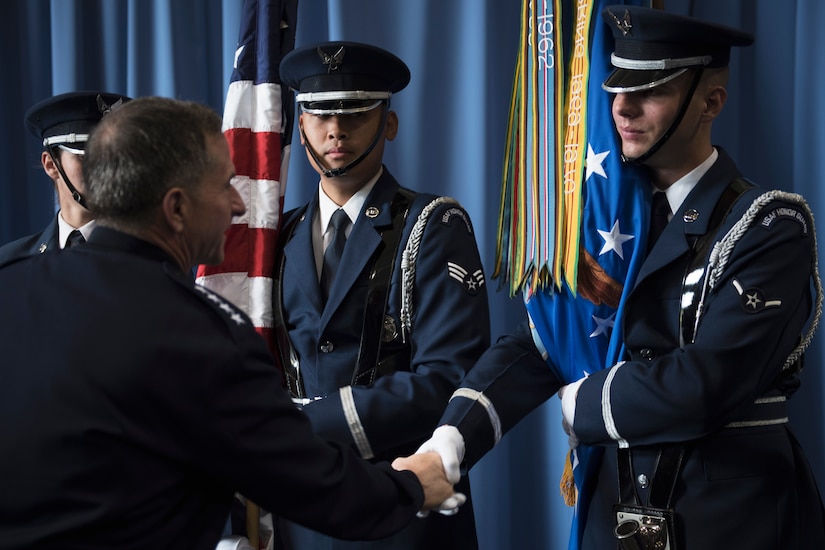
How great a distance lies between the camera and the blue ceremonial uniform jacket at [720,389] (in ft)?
6.28

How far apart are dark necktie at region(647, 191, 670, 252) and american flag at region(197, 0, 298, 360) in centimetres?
99

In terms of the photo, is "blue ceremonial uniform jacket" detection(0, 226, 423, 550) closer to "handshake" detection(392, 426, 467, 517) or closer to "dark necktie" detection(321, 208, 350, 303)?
"handshake" detection(392, 426, 467, 517)

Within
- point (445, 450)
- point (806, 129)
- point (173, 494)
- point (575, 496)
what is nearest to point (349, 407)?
point (445, 450)

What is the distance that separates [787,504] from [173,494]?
49.8 inches

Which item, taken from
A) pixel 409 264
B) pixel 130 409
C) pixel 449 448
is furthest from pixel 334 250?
pixel 130 409

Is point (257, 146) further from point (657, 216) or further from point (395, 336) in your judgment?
point (657, 216)

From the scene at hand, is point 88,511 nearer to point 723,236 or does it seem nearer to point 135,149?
point 135,149

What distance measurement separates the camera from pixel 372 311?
2.36 meters

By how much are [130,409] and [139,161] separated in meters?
0.38

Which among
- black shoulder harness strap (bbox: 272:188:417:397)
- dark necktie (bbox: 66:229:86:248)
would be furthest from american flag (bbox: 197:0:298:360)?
dark necktie (bbox: 66:229:86:248)

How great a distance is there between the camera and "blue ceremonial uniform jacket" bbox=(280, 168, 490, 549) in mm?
2223

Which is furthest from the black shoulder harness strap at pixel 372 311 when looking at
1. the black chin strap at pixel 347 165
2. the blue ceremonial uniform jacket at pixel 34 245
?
the blue ceremonial uniform jacket at pixel 34 245

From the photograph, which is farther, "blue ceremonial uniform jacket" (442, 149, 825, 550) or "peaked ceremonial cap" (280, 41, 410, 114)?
"peaked ceremonial cap" (280, 41, 410, 114)

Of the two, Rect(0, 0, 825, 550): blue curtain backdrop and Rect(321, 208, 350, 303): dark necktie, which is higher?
Rect(0, 0, 825, 550): blue curtain backdrop
